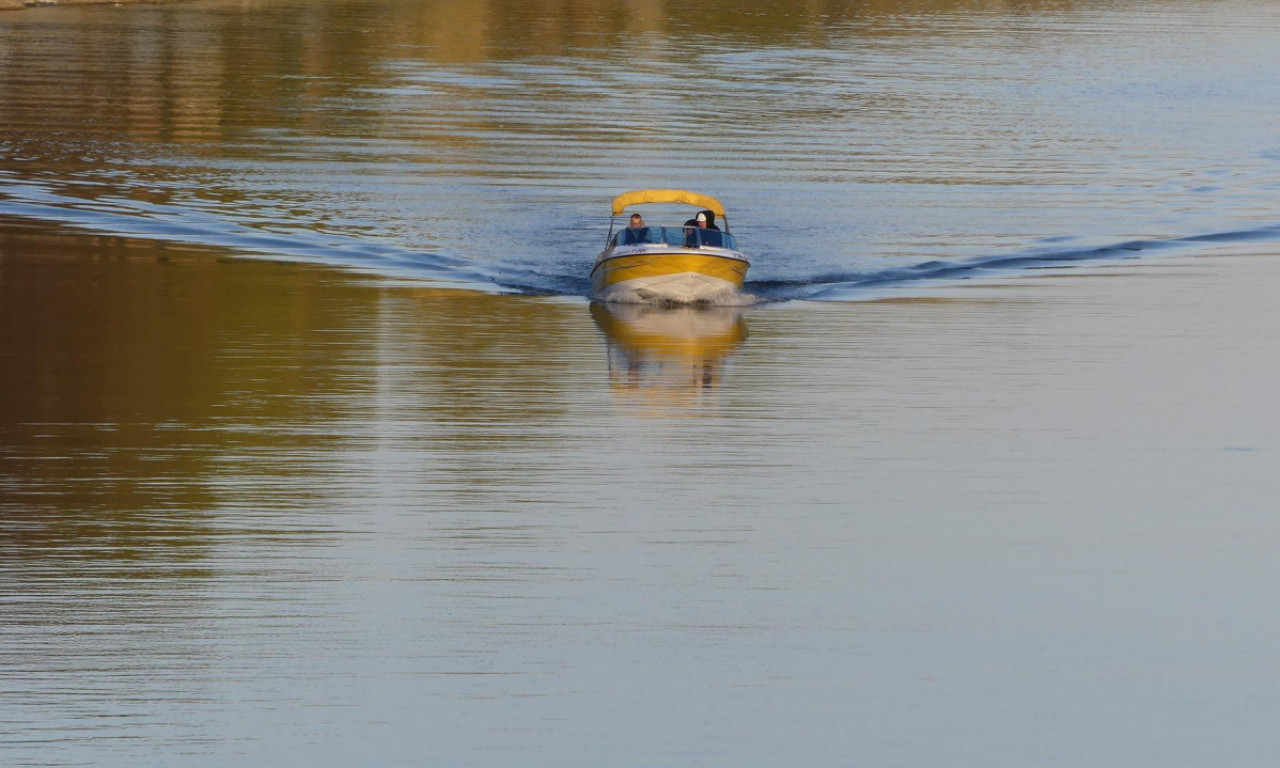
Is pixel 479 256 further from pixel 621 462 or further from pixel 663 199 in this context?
pixel 621 462

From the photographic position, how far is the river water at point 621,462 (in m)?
16.0

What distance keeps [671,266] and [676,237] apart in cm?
101

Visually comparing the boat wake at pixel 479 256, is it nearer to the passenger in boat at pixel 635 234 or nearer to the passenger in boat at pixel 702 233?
the passenger in boat at pixel 702 233

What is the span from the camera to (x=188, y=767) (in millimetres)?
14711

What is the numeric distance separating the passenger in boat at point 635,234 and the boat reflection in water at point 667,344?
1166 millimetres

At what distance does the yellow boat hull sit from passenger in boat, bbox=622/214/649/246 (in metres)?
0.52

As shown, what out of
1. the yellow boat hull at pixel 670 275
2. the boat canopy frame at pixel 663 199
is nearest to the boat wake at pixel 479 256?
the yellow boat hull at pixel 670 275

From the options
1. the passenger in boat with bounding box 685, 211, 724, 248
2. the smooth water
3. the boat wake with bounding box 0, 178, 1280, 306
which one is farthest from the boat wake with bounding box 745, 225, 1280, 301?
the passenger in boat with bounding box 685, 211, 724, 248

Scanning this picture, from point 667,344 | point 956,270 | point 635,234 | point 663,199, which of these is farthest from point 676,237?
point 956,270

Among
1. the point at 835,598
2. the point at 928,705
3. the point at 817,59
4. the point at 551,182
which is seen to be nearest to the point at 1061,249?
the point at 551,182

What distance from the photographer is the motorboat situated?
35344 millimetres

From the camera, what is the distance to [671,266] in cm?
3547

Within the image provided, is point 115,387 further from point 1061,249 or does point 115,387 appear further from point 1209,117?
point 1209,117

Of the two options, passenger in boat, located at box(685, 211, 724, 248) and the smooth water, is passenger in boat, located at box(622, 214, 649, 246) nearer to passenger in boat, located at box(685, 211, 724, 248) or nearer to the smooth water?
passenger in boat, located at box(685, 211, 724, 248)
